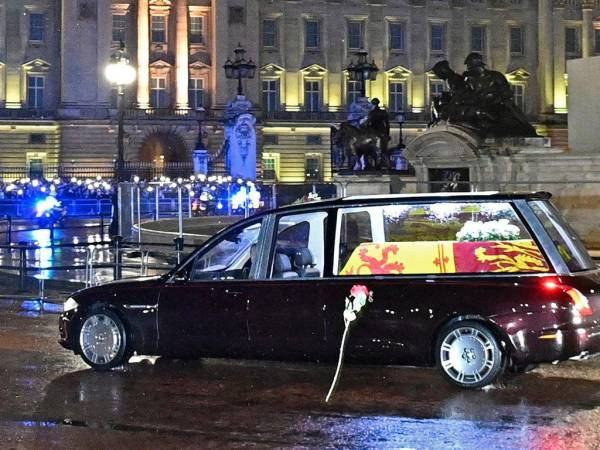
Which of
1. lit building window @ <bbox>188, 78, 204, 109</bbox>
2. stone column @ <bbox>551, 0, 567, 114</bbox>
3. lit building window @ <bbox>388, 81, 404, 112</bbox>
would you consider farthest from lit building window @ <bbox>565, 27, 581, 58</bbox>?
lit building window @ <bbox>188, 78, 204, 109</bbox>

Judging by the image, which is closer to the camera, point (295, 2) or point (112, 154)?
point (112, 154)

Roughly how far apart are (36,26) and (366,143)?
52873 mm

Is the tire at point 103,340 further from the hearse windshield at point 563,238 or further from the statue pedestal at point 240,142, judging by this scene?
the statue pedestal at point 240,142

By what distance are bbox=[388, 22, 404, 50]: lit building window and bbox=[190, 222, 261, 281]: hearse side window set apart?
72313 mm

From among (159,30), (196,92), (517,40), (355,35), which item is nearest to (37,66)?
(159,30)

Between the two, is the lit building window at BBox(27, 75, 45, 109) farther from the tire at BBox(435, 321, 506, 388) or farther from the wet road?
the tire at BBox(435, 321, 506, 388)

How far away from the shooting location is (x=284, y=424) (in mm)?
7367

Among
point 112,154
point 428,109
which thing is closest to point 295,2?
point 428,109

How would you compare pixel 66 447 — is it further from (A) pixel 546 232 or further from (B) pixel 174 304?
Answer: (A) pixel 546 232

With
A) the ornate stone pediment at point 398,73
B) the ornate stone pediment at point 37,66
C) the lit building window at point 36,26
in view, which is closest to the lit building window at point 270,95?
the ornate stone pediment at point 398,73

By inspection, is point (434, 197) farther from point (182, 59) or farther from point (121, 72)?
point (182, 59)

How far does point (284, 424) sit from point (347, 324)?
1520 millimetres

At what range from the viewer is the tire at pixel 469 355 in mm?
8391

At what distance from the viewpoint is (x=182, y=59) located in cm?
7469
